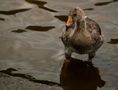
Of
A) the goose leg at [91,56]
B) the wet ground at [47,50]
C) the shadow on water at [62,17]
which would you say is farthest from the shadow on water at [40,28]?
the goose leg at [91,56]

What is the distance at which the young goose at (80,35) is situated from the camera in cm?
732

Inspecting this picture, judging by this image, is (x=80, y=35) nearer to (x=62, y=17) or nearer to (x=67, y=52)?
(x=67, y=52)

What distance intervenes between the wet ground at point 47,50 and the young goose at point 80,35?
461mm

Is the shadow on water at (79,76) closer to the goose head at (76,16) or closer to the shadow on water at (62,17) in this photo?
the goose head at (76,16)

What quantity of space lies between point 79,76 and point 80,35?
745 millimetres

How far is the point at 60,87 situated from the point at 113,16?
304cm

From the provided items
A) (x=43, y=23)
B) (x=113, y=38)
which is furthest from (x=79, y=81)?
(x=43, y=23)

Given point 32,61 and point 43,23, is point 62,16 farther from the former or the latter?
point 32,61

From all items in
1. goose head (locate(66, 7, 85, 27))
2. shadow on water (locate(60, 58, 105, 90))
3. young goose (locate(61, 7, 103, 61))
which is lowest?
shadow on water (locate(60, 58, 105, 90))

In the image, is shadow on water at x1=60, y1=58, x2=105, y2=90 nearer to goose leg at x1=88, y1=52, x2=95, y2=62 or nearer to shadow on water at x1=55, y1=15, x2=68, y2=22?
goose leg at x1=88, y1=52, x2=95, y2=62

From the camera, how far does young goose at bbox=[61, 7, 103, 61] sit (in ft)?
24.0

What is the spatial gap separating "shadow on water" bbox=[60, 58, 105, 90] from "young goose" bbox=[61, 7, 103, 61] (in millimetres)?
368

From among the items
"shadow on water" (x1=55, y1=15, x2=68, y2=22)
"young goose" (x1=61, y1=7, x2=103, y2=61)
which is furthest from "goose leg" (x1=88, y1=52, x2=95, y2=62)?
"shadow on water" (x1=55, y1=15, x2=68, y2=22)

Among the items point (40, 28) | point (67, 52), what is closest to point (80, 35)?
point (67, 52)
